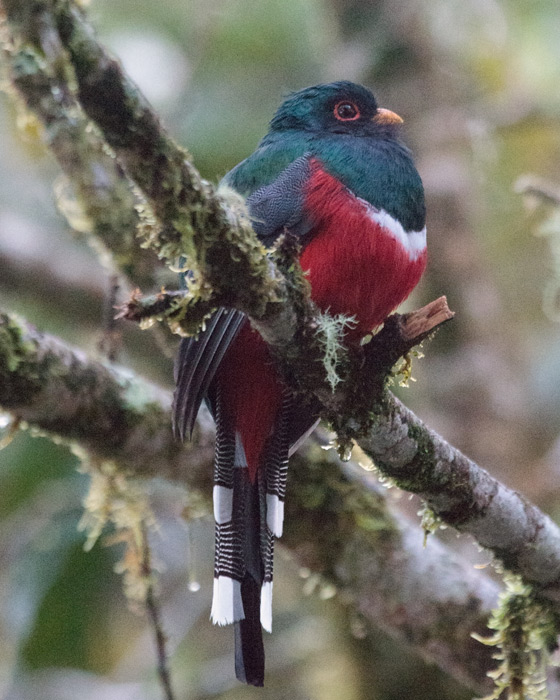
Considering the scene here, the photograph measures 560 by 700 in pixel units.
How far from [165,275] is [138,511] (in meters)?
0.89

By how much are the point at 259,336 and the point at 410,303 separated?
2.60 meters

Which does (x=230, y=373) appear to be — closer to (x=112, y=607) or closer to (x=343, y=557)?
(x=343, y=557)

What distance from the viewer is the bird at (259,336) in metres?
2.56

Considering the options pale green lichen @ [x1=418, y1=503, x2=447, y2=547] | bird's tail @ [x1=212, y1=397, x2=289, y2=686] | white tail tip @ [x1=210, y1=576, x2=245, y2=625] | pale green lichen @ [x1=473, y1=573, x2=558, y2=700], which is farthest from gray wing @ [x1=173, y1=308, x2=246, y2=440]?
pale green lichen @ [x1=473, y1=573, x2=558, y2=700]

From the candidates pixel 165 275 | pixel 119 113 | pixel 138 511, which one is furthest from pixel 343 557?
pixel 119 113

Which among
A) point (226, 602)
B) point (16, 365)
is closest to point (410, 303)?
point (226, 602)

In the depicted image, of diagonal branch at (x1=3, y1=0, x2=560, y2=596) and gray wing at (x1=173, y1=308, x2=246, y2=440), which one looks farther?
gray wing at (x1=173, y1=308, x2=246, y2=440)

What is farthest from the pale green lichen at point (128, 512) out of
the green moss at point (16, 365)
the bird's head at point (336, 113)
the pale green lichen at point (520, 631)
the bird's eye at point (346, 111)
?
the bird's eye at point (346, 111)

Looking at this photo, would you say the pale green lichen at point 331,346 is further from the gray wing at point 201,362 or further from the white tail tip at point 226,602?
the white tail tip at point 226,602

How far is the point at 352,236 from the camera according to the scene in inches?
102

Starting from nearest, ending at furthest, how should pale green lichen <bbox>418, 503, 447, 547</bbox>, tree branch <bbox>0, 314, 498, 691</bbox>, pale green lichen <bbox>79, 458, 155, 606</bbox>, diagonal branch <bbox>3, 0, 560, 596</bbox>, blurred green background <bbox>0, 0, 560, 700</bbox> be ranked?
diagonal branch <bbox>3, 0, 560, 596</bbox> < pale green lichen <bbox>418, 503, 447, 547</bbox> < tree branch <bbox>0, 314, 498, 691</bbox> < pale green lichen <bbox>79, 458, 155, 606</bbox> < blurred green background <bbox>0, 0, 560, 700</bbox>

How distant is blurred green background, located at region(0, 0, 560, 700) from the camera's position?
3814 millimetres

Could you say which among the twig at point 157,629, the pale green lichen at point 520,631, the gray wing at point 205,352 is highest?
the gray wing at point 205,352

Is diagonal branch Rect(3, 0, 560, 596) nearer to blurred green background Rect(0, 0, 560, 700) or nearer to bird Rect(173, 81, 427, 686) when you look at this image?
bird Rect(173, 81, 427, 686)
